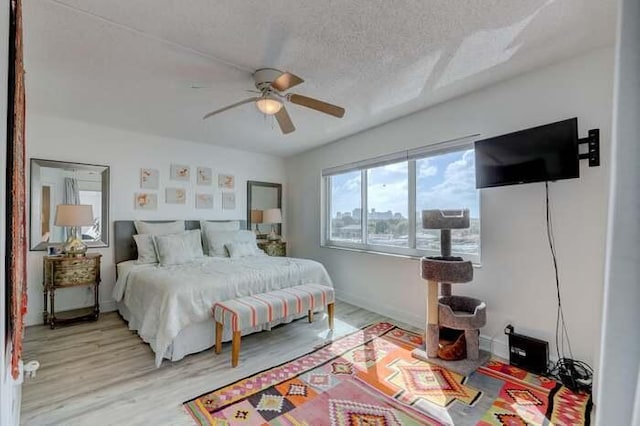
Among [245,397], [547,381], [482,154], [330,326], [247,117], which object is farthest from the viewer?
[247,117]

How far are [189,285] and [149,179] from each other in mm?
2234

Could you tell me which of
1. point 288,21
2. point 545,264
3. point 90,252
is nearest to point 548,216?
point 545,264

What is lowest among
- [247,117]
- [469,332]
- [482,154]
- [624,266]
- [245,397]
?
[245,397]

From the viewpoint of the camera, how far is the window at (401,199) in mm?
3029

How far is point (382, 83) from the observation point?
A: 8.63 ft

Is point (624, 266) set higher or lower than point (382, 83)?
lower

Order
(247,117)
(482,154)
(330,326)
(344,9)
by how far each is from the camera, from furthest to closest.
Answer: (247,117) → (330,326) → (482,154) → (344,9)

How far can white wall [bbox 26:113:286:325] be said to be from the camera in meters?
3.39

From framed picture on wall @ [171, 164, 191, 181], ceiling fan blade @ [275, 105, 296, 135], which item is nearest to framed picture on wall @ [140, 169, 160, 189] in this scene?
framed picture on wall @ [171, 164, 191, 181]

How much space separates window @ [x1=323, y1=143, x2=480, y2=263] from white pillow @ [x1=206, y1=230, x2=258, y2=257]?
4.35 feet

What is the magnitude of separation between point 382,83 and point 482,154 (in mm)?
1087

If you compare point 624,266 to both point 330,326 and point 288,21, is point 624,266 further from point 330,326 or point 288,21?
point 330,326

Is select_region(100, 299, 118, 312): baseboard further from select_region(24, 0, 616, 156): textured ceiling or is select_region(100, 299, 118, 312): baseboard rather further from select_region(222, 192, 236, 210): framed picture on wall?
select_region(24, 0, 616, 156): textured ceiling

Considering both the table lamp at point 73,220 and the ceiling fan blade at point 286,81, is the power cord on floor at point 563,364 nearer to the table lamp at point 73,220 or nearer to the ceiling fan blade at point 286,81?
the ceiling fan blade at point 286,81
